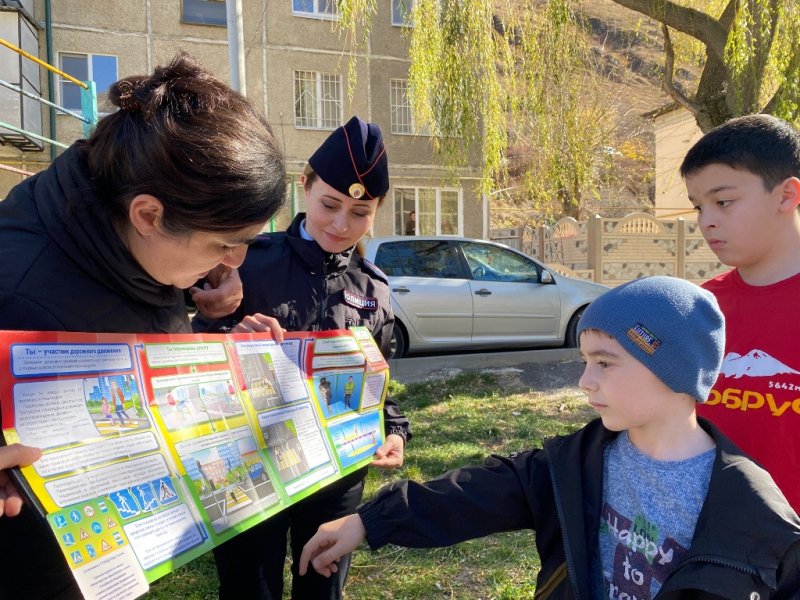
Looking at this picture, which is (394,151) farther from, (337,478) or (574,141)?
(337,478)

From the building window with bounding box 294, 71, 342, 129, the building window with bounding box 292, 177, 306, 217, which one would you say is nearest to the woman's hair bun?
the building window with bounding box 292, 177, 306, 217

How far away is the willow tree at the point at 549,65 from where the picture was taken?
206 inches

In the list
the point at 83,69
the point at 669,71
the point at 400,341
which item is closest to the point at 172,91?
the point at 400,341

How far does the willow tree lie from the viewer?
523 cm

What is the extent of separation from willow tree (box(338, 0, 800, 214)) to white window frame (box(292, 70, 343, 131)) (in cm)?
922

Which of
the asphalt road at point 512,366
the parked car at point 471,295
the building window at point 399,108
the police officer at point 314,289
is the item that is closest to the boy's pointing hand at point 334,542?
the police officer at point 314,289

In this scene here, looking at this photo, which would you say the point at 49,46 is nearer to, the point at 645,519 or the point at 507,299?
the point at 507,299

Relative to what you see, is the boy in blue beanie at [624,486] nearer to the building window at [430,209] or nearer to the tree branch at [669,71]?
the tree branch at [669,71]

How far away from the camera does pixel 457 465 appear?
167 inches

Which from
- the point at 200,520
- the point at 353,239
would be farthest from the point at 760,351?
the point at 200,520

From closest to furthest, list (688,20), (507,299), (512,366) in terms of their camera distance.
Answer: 1. (688,20)
2. (512,366)
3. (507,299)

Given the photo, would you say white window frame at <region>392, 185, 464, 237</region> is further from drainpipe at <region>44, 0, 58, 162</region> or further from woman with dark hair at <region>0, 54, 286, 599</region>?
woman with dark hair at <region>0, 54, 286, 599</region>

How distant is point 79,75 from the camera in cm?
1559

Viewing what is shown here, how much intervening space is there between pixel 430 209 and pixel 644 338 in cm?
A: 1670
